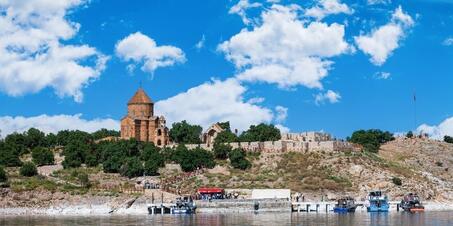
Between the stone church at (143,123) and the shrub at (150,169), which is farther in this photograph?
the stone church at (143,123)

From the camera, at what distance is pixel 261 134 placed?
11638 cm

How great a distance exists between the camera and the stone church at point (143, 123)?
11556 cm

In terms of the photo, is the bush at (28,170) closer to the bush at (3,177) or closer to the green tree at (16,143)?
the bush at (3,177)

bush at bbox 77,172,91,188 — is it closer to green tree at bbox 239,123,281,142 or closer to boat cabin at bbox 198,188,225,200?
boat cabin at bbox 198,188,225,200

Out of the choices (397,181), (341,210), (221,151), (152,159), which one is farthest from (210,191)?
(397,181)

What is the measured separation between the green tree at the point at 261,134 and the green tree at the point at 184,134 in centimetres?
909

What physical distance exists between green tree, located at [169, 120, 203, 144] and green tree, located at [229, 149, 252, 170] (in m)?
21.1

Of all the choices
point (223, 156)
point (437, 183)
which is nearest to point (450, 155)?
point (437, 183)

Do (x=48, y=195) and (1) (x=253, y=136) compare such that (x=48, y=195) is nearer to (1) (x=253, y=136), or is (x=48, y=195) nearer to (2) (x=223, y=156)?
(2) (x=223, y=156)

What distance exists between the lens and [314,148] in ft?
343

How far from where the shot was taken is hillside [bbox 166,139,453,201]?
91812 mm

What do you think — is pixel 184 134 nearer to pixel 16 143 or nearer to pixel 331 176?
pixel 16 143

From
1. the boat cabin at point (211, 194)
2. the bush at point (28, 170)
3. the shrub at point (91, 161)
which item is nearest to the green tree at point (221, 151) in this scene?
the shrub at point (91, 161)

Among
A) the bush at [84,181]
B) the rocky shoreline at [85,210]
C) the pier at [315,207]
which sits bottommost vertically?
the rocky shoreline at [85,210]
